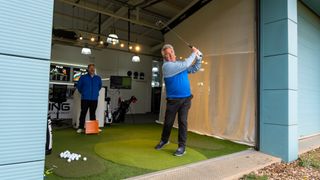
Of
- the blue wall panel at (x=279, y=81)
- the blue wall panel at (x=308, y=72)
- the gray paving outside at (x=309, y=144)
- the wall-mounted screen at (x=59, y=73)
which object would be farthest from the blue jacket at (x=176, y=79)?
the wall-mounted screen at (x=59, y=73)

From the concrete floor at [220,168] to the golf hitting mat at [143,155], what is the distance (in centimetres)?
19

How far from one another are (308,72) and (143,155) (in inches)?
183

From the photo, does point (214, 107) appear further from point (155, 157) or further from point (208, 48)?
point (155, 157)

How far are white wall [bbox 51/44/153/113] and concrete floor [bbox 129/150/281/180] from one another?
8.03 meters

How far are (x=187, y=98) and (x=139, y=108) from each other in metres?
9.22

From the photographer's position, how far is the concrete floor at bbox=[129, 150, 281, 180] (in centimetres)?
263

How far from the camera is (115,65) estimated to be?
11.9 meters

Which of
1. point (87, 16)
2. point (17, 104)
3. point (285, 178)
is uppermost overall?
point (87, 16)

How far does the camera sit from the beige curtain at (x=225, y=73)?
4.70m

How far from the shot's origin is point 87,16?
32.6 ft

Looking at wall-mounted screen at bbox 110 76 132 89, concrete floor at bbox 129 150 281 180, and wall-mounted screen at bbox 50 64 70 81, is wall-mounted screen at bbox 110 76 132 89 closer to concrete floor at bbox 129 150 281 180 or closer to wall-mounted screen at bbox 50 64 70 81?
wall-mounted screen at bbox 50 64 70 81

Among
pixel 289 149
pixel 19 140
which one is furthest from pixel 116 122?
pixel 19 140

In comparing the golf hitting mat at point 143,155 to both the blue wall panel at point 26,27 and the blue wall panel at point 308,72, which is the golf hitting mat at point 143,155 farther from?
the blue wall panel at point 308,72

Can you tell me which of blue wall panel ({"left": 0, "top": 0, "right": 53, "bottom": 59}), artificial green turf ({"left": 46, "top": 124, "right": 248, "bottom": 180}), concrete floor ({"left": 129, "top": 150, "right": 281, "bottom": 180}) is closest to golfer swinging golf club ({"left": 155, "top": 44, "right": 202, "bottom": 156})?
artificial green turf ({"left": 46, "top": 124, "right": 248, "bottom": 180})
